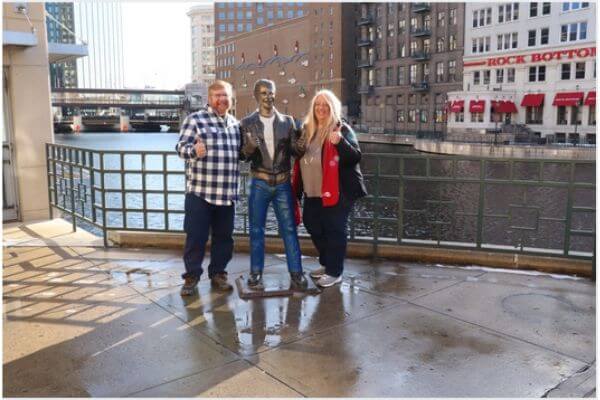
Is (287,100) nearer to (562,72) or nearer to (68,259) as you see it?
(562,72)

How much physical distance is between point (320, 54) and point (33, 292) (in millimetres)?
90667

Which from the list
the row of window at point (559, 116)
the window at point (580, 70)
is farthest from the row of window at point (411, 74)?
the window at point (580, 70)

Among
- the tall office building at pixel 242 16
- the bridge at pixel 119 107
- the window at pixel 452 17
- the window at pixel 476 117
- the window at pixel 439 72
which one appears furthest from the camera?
the tall office building at pixel 242 16

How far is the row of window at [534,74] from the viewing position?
51.5 metres

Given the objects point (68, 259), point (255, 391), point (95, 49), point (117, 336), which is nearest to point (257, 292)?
point (117, 336)

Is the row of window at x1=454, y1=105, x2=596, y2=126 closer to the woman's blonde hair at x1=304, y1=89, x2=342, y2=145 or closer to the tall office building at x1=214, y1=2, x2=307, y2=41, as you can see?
the woman's blonde hair at x1=304, y1=89, x2=342, y2=145

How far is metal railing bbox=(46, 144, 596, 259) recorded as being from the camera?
6527 mm

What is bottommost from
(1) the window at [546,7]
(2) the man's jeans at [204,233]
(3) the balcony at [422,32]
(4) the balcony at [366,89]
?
(2) the man's jeans at [204,233]

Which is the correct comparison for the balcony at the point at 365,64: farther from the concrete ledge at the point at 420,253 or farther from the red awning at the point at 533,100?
the concrete ledge at the point at 420,253

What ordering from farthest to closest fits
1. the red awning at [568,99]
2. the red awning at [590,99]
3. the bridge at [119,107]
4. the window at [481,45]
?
the bridge at [119,107], the window at [481,45], the red awning at [568,99], the red awning at [590,99]

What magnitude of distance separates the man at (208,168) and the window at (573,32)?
178 ft

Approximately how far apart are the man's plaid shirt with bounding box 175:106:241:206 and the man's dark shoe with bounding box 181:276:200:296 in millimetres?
777

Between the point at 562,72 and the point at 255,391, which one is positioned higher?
the point at 562,72

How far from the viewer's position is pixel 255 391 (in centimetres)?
344
